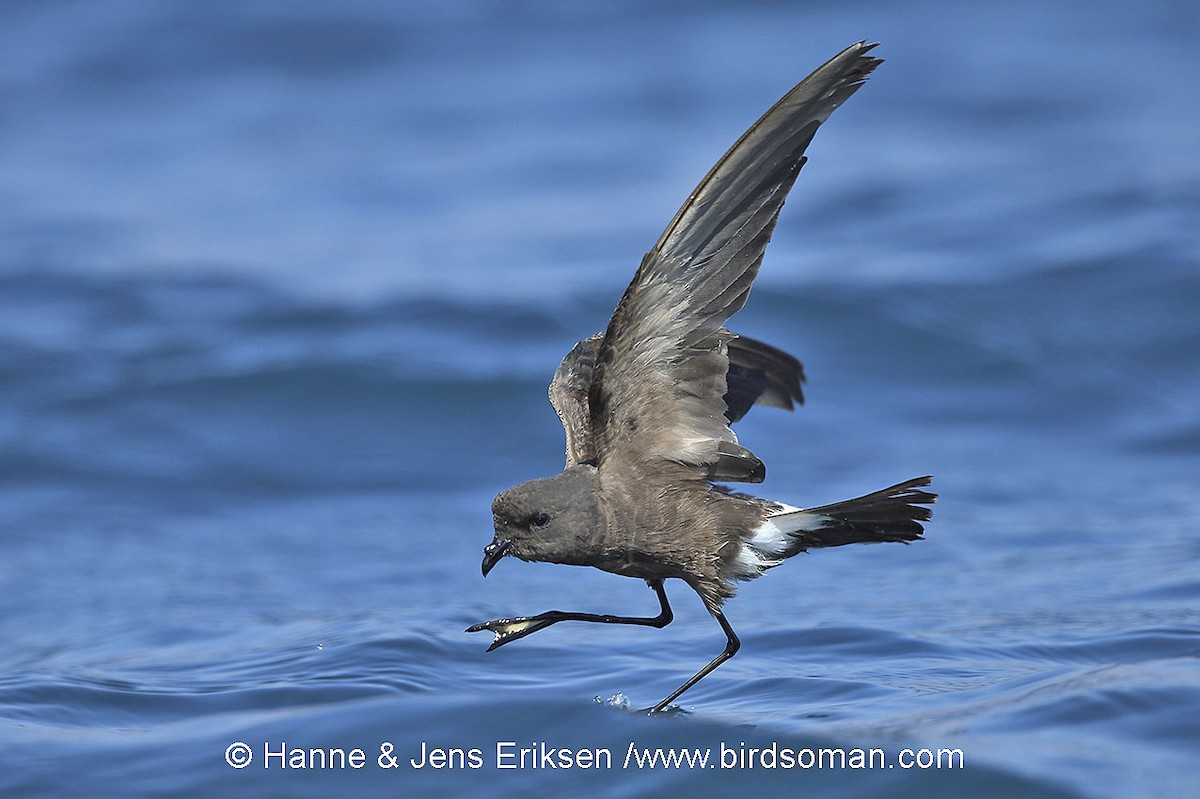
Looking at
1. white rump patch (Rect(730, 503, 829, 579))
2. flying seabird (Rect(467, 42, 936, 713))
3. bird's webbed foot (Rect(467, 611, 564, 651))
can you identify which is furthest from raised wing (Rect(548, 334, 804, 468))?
bird's webbed foot (Rect(467, 611, 564, 651))

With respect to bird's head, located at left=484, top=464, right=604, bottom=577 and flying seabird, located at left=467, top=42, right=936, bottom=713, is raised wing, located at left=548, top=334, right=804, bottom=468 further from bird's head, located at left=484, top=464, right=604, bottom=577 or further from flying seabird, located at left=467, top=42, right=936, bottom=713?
bird's head, located at left=484, top=464, right=604, bottom=577

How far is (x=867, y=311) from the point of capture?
1157cm

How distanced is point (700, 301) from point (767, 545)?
1.05 m

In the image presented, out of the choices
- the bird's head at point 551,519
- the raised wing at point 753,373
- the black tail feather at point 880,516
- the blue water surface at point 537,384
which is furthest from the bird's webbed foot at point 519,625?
the black tail feather at point 880,516

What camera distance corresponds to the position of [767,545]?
5410 mm

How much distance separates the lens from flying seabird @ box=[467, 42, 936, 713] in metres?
4.69

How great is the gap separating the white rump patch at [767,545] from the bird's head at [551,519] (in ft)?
1.89

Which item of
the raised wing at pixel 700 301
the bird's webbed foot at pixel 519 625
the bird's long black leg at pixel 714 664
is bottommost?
the bird's long black leg at pixel 714 664

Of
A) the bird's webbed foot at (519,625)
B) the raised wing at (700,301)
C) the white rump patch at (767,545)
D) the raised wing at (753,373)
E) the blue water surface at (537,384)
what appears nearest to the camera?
the raised wing at (700,301)

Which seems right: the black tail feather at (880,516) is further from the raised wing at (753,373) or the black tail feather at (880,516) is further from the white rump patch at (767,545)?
the raised wing at (753,373)

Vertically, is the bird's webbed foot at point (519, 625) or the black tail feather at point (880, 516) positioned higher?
the black tail feather at point (880, 516)

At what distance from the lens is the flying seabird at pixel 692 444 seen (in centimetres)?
469

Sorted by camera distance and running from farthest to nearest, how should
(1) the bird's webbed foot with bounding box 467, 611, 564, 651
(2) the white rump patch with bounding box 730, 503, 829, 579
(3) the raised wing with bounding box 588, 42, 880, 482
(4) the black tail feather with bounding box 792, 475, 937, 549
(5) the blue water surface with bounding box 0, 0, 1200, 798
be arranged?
(1) the bird's webbed foot with bounding box 467, 611, 564, 651 < (5) the blue water surface with bounding box 0, 0, 1200, 798 < (2) the white rump patch with bounding box 730, 503, 829, 579 < (4) the black tail feather with bounding box 792, 475, 937, 549 < (3) the raised wing with bounding box 588, 42, 880, 482

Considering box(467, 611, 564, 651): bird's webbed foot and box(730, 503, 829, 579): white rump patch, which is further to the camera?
box(467, 611, 564, 651): bird's webbed foot
